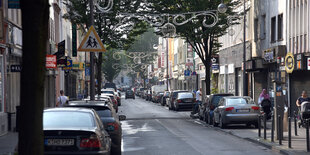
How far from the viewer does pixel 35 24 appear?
8.04 meters

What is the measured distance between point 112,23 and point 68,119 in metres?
28.8

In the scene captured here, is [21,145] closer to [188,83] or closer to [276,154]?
[276,154]

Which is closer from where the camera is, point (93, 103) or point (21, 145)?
point (21, 145)

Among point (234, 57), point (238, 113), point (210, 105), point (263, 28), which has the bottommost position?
point (238, 113)

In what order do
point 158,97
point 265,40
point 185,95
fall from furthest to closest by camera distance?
point 158,97, point 185,95, point 265,40

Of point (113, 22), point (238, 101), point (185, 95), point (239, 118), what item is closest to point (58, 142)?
point (239, 118)

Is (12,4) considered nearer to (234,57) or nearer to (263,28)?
(263,28)

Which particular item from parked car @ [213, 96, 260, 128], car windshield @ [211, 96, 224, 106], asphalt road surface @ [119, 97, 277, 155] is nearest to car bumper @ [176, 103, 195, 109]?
car windshield @ [211, 96, 224, 106]

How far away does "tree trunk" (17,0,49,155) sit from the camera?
8023 mm

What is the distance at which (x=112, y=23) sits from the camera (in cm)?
4038

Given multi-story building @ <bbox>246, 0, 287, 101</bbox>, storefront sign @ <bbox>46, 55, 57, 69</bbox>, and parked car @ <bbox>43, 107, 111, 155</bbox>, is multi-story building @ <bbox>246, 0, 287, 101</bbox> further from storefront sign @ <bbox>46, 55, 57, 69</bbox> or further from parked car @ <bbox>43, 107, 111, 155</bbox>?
parked car @ <bbox>43, 107, 111, 155</bbox>

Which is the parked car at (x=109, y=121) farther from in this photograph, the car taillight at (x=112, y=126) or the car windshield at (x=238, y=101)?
the car windshield at (x=238, y=101)

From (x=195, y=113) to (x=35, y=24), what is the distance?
31.2m

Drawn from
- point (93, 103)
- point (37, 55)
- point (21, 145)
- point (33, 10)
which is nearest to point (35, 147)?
point (21, 145)
